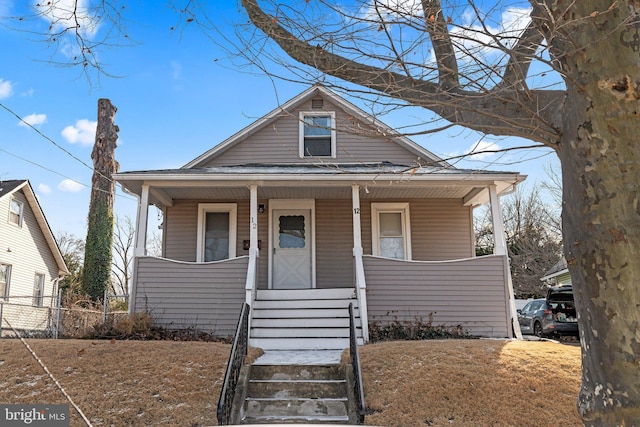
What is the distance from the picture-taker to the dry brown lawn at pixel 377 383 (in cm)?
559

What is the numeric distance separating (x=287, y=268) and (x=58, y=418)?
23.7 feet

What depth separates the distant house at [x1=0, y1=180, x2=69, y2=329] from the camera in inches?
749

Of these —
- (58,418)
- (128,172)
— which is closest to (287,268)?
(128,172)

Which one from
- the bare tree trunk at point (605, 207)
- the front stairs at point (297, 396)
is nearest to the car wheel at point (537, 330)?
the front stairs at point (297, 396)

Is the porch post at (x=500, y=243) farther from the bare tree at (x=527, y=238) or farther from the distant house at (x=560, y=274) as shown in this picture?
the bare tree at (x=527, y=238)

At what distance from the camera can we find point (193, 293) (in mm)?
10281

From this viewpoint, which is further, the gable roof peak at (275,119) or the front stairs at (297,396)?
the gable roof peak at (275,119)

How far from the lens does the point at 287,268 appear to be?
12.2 metres

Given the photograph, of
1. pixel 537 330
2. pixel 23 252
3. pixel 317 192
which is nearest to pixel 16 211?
pixel 23 252

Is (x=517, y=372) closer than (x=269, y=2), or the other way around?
Answer: (x=269, y=2)

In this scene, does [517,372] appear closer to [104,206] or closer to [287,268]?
[287,268]

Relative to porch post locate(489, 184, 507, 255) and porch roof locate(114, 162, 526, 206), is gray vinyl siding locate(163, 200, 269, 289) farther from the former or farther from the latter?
porch post locate(489, 184, 507, 255)

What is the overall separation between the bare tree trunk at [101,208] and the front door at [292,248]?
8.06 m

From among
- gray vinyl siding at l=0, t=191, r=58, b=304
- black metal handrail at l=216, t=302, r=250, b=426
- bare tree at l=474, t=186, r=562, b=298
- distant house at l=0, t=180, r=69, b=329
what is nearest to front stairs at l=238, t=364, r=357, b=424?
black metal handrail at l=216, t=302, r=250, b=426
